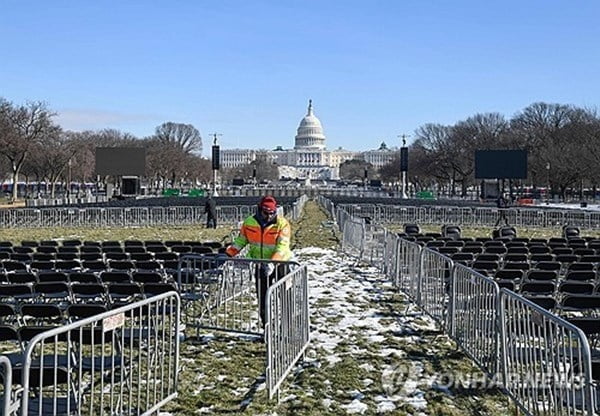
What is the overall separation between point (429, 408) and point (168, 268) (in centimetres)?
744

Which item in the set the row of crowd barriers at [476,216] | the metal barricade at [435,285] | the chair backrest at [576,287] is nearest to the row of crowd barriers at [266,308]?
the metal barricade at [435,285]

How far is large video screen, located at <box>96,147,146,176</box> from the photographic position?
54506 mm

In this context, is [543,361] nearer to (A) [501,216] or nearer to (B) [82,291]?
(B) [82,291]

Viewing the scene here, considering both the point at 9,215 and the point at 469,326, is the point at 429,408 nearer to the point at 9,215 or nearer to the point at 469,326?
the point at 469,326

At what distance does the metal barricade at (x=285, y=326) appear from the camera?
6.68 metres

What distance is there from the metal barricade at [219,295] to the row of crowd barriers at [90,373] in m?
1.83

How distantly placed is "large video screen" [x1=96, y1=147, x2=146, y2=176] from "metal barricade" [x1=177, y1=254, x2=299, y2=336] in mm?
43879

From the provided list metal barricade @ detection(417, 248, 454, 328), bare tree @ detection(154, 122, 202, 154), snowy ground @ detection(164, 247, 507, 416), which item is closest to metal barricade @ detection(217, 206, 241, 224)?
snowy ground @ detection(164, 247, 507, 416)

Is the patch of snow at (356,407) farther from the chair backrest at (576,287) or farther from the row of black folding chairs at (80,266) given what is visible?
the row of black folding chairs at (80,266)

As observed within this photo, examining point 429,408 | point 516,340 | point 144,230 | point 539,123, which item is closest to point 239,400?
point 429,408

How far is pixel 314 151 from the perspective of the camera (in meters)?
197

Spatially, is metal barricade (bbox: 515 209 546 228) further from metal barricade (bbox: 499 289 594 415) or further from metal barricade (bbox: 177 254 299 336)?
metal barricade (bbox: 499 289 594 415)

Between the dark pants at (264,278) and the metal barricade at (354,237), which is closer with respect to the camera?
the dark pants at (264,278)

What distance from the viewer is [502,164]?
48469 mm
